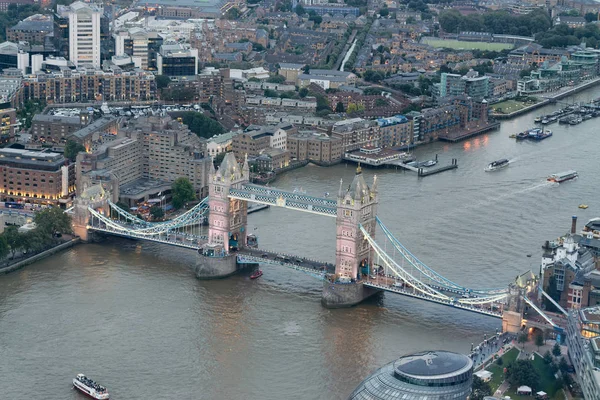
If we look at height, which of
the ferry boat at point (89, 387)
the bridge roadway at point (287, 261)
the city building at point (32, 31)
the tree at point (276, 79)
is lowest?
the ferry boat at point (89, 387)

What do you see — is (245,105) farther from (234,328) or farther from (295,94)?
(234,328)

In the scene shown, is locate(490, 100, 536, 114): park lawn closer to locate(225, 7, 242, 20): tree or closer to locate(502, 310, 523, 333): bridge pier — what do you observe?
locate(225, 7, 242, 20): tree

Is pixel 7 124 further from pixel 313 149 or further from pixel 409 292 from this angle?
pixel 409 292

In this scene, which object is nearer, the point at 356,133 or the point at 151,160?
the point at 151,160

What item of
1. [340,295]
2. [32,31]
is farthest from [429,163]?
[32,31]

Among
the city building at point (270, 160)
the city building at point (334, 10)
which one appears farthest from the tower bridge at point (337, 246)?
the city building at point (334, 10)

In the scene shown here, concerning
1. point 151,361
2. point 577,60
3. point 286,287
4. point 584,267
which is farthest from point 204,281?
point 577,60

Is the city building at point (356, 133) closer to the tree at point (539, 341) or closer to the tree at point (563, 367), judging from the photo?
the tree at point (539, 341)
